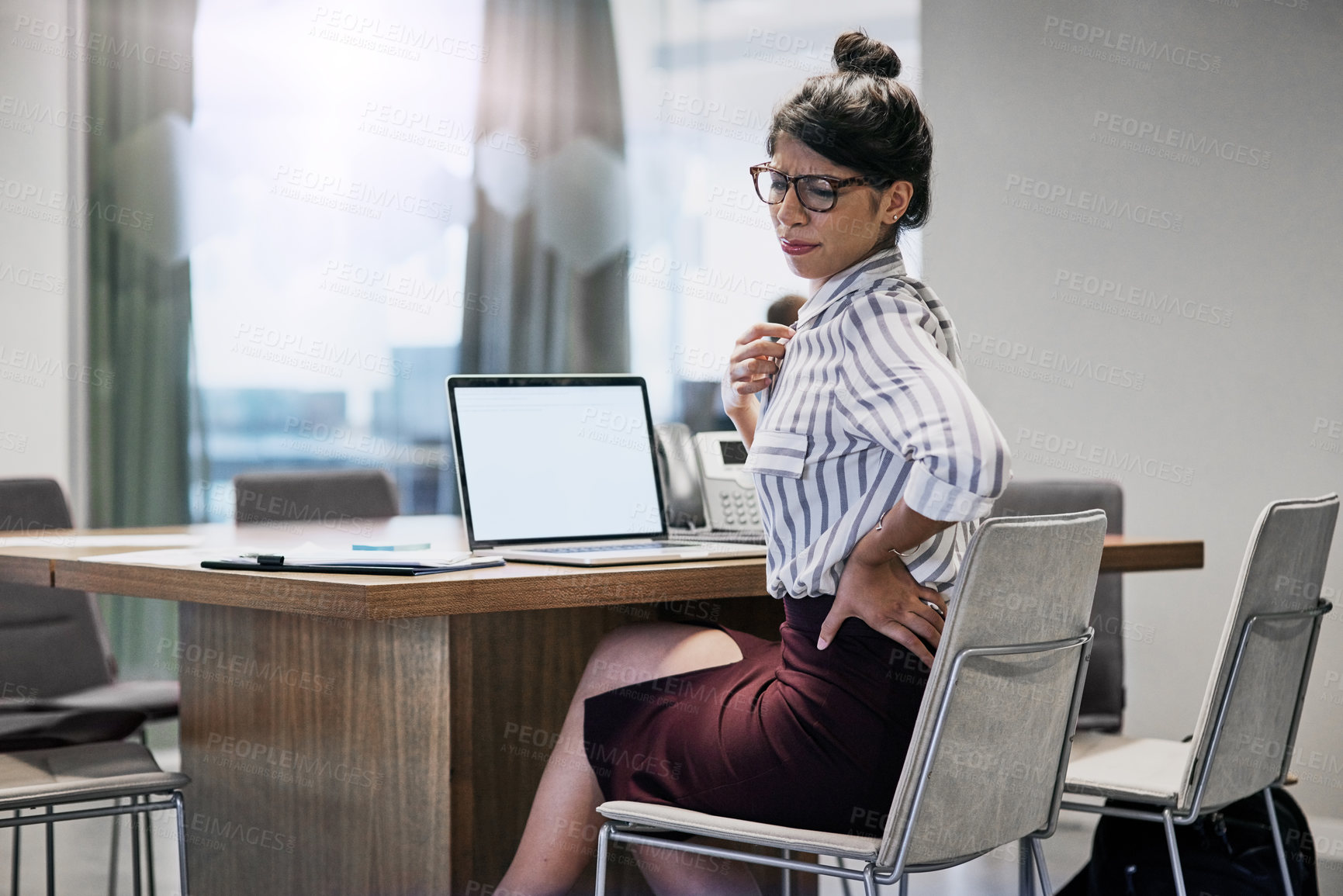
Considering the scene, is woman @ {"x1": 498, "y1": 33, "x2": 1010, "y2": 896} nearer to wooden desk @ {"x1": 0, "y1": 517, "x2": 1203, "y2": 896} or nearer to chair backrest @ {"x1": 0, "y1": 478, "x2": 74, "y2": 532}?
wooden desk @ {"x1": 0, "y1": 517, "x2": 1203, "y2": 896}

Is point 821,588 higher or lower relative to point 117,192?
lower

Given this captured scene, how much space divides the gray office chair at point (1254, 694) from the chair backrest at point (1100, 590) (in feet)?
2.54

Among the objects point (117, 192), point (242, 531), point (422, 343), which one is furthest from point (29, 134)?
point (242, 531)

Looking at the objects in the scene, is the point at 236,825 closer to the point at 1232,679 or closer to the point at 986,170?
the point at 1232,679

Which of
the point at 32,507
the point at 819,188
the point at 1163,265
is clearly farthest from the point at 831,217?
the point at 1163,265

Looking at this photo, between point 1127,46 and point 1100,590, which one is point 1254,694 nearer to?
point 1100,590

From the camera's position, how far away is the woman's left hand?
4.69ft

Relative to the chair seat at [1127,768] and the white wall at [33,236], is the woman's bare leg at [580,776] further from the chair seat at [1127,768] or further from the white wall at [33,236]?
the white wall at [33,236]

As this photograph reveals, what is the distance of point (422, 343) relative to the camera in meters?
4.46

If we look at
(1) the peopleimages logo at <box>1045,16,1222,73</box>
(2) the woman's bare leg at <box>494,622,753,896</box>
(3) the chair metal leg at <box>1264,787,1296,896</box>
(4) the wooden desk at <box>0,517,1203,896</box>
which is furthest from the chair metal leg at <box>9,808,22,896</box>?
(1) the peopleimages logo at <box>1045,16,1222,73</box>

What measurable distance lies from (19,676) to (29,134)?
1989 millimetres

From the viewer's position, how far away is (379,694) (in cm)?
179

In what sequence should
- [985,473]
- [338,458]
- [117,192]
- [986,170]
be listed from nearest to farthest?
[985,473], [986,170], [117,192], [338,458]

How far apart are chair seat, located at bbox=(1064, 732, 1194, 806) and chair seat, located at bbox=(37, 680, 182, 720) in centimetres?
159
